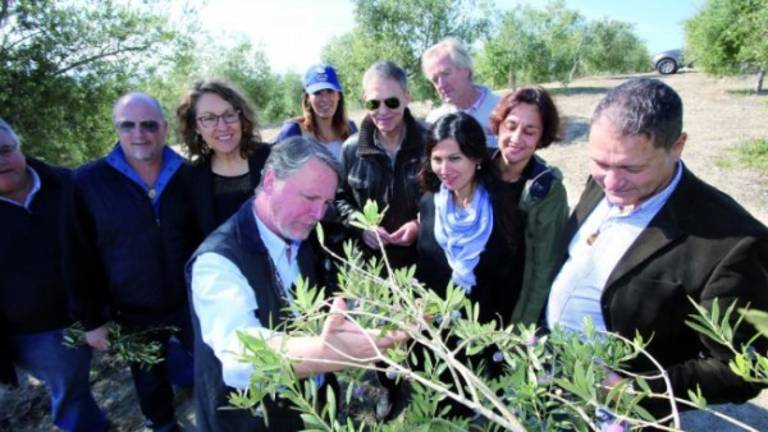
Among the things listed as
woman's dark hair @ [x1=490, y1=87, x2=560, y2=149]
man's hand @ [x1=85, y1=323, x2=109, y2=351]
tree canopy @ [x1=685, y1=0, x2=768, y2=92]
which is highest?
tree canopy @ [x1=685, y1=0, x2=768, y2=92]

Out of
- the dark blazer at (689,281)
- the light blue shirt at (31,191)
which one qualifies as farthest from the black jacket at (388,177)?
the light blue shirt at (31,191)

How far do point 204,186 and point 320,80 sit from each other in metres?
1.46

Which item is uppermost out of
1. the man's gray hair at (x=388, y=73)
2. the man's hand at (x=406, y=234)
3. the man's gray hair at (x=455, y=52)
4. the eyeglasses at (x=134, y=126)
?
the man's gray hair at (x=455, y=52)

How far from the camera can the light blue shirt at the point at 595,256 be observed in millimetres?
1852

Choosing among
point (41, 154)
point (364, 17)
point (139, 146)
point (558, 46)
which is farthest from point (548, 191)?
point (558, 46)

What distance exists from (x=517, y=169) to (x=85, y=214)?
263 centimetres

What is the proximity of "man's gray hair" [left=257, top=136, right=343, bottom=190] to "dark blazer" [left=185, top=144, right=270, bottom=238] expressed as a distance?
1.13 m

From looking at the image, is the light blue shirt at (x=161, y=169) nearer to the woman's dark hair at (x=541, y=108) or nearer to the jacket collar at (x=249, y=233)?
the jacket collar at (x=249, y=233)

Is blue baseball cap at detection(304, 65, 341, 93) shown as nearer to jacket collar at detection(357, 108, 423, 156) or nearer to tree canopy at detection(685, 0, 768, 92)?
jacket collar at detection(357, 108, 423, 156)

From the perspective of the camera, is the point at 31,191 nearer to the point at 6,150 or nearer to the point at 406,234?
the point at 6,150

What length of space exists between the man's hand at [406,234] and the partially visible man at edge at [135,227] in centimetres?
131

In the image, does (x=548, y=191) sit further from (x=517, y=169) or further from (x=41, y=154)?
(x=41, y=154)

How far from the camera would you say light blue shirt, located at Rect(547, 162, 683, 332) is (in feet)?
6.07

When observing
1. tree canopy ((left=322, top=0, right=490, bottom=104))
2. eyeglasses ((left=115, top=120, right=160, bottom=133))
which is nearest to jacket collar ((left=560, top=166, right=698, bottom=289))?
eyeglasses ((left=115, top=120, right=160, bottom=133))
